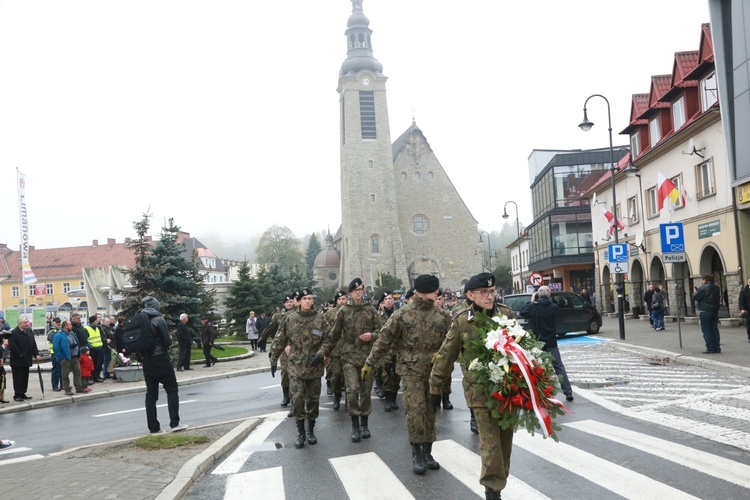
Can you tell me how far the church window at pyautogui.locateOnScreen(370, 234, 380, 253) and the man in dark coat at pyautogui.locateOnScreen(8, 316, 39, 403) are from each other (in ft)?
189

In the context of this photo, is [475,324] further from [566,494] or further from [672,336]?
[672,336]

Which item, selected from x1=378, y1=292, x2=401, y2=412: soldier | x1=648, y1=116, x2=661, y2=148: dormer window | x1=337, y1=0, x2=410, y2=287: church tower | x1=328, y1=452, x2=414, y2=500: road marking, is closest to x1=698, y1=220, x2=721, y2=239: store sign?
x1=648, y1=116, x2=661, y2=148: dormer window

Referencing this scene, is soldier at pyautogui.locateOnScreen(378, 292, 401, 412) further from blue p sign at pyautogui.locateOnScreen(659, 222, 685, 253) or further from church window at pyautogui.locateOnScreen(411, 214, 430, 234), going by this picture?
church window at pyautogui.locateOnScreen(411, 214, 430, 234)

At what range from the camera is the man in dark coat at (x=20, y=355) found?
14.7 m

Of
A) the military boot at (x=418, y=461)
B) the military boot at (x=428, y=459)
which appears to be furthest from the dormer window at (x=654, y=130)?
the military boot at (x=418, y=461)

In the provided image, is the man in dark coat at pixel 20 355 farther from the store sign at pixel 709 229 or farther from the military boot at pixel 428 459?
the store sign at pixel 709 229

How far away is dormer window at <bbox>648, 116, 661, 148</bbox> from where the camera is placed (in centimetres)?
2829

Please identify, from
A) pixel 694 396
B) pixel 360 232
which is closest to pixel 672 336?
pixel 694 396

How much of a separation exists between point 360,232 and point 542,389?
67.1m

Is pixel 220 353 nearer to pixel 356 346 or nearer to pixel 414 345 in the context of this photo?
pixel 356 346

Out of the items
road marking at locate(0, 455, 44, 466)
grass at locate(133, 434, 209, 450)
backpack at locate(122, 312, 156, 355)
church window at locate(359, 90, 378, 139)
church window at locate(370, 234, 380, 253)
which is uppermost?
church window at locate(359, 90, 378, 139)

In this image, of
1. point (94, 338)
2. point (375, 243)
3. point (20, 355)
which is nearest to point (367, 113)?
point (375, 243)

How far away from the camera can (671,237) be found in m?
16.8

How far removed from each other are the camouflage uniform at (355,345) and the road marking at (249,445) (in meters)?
1.26
